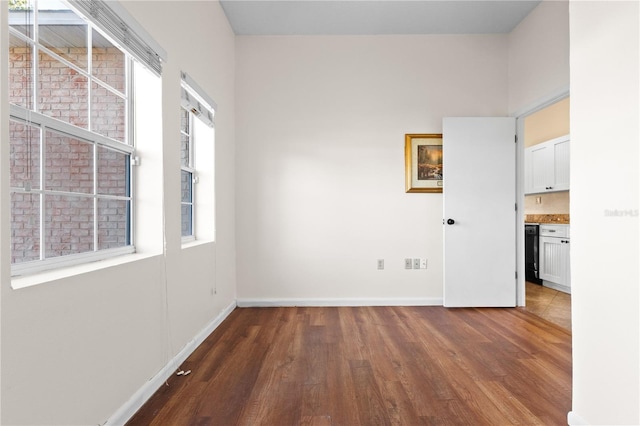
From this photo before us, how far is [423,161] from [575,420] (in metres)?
2.79

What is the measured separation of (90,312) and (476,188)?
357 cm

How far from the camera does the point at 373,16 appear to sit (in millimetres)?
3641

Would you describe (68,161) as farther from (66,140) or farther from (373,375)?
(373,375)

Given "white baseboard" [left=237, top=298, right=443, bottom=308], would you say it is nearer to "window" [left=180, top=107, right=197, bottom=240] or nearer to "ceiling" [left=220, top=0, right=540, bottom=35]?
"window" [left=180, top=107, right=197, bottom=240]

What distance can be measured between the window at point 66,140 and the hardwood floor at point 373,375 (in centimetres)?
92

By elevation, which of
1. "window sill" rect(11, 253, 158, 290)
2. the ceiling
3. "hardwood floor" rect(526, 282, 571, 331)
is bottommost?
"hardwood floor" rect(526, 282, 571, 331)

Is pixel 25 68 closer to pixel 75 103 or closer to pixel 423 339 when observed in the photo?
pixel 75 103

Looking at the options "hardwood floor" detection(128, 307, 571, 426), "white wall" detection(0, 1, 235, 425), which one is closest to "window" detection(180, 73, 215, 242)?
"white wall" detection(0, 1, 235, 425)

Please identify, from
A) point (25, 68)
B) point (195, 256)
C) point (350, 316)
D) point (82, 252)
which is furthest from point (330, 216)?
point (25, 68)

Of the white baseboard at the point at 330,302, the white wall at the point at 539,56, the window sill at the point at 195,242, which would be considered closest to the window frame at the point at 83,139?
the window sill at the point at 195,242

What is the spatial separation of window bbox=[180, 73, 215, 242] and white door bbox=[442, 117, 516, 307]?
2.39m

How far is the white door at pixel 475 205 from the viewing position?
152 inches

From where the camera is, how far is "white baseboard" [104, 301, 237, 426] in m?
1.67

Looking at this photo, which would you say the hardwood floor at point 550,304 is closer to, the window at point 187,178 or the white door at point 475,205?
the white door at point 475,205
